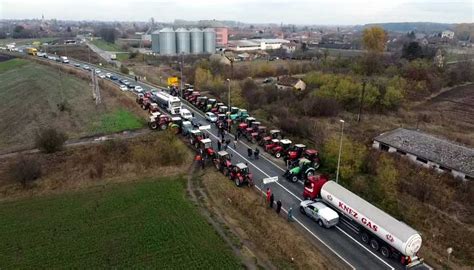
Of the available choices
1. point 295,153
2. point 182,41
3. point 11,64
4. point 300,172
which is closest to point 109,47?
point 182,41

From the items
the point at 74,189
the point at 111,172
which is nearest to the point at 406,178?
the point at 111,172

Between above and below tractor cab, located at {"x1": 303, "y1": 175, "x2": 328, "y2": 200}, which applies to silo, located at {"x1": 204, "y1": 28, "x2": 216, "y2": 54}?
above

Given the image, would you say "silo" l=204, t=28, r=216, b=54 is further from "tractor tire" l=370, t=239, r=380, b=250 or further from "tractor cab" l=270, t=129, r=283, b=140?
"tractor tire" l=370, t=239, r=380, b=250

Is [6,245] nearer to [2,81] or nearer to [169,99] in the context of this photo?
[169,99]

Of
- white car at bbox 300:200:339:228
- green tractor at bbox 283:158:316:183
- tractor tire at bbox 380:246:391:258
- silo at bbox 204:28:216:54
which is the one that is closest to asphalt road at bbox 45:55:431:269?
tractor tire at bbox 380:246:391:258

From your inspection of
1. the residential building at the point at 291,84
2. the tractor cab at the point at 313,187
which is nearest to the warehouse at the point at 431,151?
the tractor cab at the point at 313,187

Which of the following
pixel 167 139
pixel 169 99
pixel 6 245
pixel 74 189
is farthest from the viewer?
pixel 169 99
